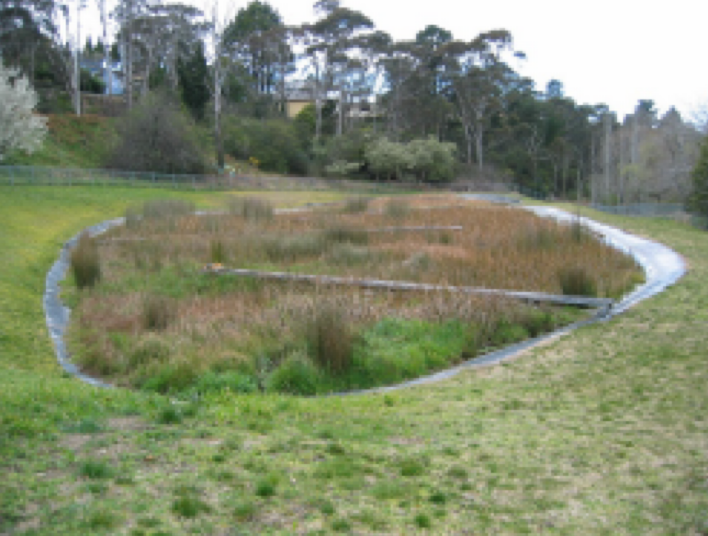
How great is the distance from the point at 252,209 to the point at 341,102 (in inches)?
1641

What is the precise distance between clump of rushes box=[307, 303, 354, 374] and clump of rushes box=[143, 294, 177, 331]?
3362mm

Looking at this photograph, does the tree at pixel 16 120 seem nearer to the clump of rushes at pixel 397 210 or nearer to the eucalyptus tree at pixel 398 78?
the clump of rushes at pixel 397 210

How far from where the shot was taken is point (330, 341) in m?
9.11

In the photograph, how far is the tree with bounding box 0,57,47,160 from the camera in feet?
110

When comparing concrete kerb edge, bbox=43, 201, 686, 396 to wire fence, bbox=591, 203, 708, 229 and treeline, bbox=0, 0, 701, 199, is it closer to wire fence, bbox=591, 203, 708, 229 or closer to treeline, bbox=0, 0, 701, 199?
wire fence, bbox=591, 203, 708, 229

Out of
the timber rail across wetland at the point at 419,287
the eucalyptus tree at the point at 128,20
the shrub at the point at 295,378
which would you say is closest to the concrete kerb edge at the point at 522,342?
the timber rail across wetland at the point at 419,287

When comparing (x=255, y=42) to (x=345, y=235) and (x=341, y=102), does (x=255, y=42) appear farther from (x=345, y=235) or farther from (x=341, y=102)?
(x=345, y=235)

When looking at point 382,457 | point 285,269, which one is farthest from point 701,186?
point 382,457

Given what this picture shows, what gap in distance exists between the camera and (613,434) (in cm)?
577

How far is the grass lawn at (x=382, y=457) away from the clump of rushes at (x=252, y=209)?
57.2 ft

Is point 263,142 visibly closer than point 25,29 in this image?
No

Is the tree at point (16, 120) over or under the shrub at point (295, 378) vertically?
over

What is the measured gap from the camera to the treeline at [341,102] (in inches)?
1934

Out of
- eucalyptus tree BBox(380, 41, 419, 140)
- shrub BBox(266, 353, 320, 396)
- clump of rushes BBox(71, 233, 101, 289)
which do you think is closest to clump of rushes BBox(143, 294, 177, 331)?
shrub BBox(266, 353, 320, 396)
